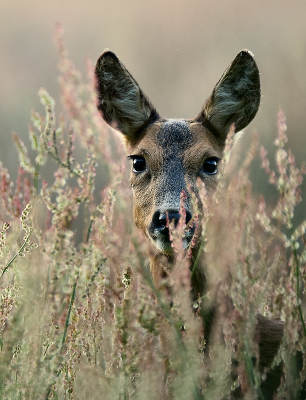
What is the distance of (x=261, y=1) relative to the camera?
39.9 ft

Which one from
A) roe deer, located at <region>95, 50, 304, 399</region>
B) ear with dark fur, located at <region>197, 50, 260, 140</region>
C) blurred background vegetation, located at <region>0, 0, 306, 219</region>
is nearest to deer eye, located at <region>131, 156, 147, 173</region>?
roe deer, located at <region>95, 50, 304, 399</region>

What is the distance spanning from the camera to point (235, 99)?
16.1ft

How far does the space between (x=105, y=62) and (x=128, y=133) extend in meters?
0.74

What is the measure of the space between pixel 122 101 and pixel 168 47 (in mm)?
7459

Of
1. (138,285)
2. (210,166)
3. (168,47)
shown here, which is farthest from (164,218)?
(168,47)

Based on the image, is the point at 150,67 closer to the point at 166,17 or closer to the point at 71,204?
the point at 166,17

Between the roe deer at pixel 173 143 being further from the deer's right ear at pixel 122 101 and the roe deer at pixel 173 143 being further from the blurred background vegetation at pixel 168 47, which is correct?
the blurred background vegetation at pixel 168 47

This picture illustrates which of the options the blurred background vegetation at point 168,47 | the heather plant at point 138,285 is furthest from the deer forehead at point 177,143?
the blurred background vegetation at point 168,47

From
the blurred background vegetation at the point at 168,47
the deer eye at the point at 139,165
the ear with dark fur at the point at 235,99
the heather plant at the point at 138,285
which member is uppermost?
the blurred background vegetation at the point at 168,47

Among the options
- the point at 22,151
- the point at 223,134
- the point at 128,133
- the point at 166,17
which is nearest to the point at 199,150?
the point at 223,134

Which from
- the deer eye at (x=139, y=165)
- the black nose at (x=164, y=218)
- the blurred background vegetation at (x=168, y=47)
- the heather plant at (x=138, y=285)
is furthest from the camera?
the blurred background vegetation at (x=168, y=47)

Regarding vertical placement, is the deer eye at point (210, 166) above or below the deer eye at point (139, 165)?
below

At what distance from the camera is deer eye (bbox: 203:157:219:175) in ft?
14.3

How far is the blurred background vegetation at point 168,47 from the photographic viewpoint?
9.94 meters
